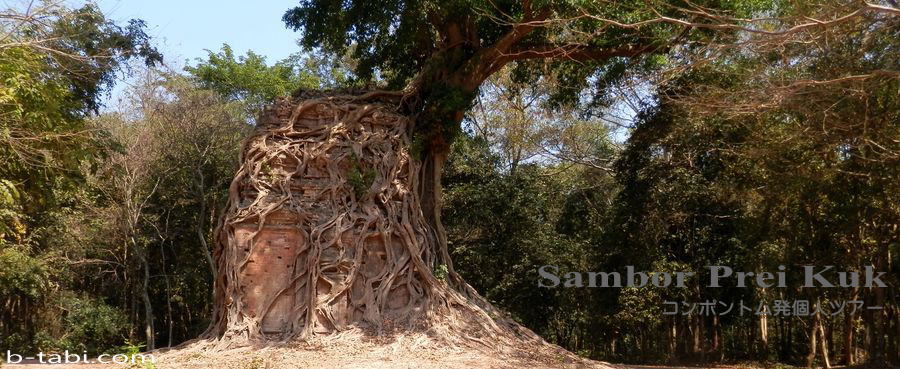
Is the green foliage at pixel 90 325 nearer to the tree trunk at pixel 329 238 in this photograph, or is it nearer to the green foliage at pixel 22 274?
the green foliage at pixel 22 274

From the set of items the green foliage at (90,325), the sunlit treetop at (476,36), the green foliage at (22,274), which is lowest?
the green foliage at (90,325)

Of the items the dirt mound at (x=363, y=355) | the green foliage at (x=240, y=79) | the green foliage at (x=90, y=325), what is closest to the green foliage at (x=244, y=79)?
the green foliage at (x=240, y=79)

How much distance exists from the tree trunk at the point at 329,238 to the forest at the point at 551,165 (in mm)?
266

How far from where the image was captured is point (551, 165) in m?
17.6

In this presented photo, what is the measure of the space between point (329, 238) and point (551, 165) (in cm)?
956

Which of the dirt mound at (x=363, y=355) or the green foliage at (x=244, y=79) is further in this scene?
the green foliage at (x=244, y=79)

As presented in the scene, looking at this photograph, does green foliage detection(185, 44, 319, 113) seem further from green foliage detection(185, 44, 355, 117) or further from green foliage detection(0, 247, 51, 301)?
green foliage detection(0, 247, 51, 301)

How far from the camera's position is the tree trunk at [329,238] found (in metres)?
8.68

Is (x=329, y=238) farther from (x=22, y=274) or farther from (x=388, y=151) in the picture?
(x=22, y=274)

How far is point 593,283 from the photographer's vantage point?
14047 mm

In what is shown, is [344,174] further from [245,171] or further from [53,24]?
[53,24]

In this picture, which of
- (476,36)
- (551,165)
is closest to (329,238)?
(476,36)

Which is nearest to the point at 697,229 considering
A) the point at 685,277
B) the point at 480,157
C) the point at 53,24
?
the point at 685,277

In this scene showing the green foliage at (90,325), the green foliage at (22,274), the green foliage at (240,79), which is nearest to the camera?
the green foliage at (22,274)
